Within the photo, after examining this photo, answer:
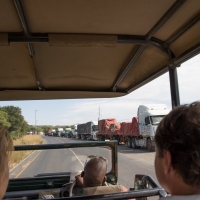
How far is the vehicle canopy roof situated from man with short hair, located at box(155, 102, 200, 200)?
1.08 m

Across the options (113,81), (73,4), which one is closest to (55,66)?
(113,81)

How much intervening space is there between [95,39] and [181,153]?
1.60 meters

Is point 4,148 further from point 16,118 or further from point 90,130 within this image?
point 16,118

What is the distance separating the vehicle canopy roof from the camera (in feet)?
6.90

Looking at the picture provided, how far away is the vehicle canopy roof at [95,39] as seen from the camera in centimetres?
210

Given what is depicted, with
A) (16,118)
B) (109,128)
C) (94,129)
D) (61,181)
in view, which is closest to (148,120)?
(109,128)

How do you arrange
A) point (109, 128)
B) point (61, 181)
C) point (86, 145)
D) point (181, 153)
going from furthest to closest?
point (109, 128) < point (61, 181) < point (86, 145) < point (181, 153)

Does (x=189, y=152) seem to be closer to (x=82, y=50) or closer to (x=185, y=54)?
(x=185, y=54)

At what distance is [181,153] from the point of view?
1.19 m

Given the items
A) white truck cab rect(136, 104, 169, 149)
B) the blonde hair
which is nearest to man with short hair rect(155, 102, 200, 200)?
the blonde hair

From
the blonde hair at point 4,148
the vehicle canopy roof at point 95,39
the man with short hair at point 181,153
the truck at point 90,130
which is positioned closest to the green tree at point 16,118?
the truck at point 90,130

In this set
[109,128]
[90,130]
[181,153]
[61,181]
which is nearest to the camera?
[181,153]

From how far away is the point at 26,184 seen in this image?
4.16m

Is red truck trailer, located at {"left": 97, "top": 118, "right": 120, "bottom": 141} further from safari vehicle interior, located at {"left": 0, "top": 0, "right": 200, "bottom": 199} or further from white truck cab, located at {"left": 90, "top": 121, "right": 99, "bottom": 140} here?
safari vehicle interior, located at {"left": 0, "top": 0, "right": 200, "bottom": 199}
